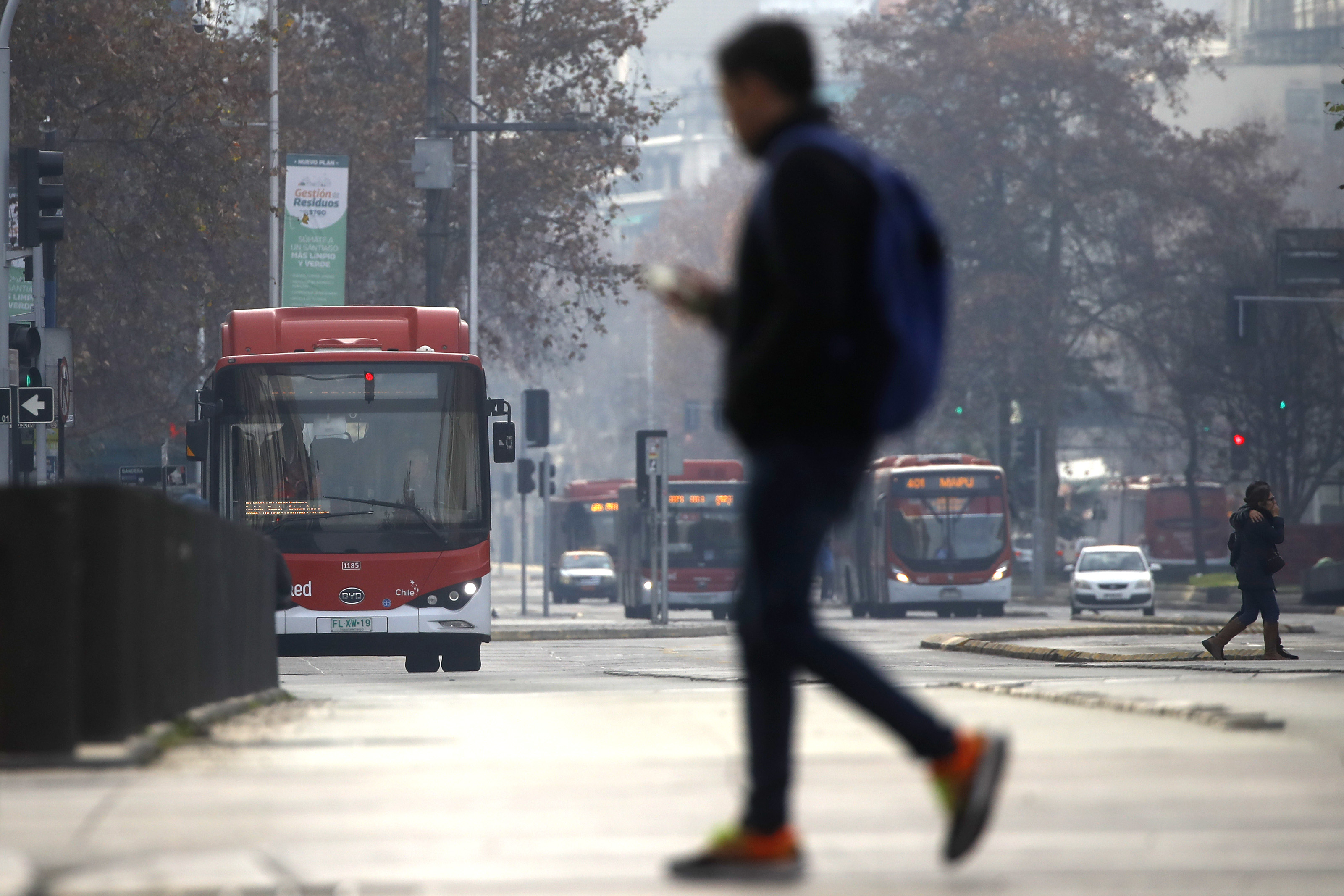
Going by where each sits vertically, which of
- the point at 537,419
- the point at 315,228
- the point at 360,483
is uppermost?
the point at 315,228

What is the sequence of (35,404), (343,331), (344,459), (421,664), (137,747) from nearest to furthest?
(137,747) < (344,459) < (343,331) < (421,664) < (35,404)

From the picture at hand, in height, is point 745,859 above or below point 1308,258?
below

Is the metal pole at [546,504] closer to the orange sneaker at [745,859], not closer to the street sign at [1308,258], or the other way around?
the street sign at [1308,258]

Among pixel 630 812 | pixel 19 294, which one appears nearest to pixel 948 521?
pixel 19 294

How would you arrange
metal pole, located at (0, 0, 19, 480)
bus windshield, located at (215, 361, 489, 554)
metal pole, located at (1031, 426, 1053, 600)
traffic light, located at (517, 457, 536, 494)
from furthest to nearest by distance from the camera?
metal pole, located at (1031, 426, 1053, 600) → traffic light, located at (517, 457, 536, 494) → metal pole, located at (0, 0, 19, 480) → bus windshield, located at (215, 361, 489, 554)

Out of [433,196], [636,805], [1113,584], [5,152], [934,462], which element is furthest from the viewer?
[934,462]

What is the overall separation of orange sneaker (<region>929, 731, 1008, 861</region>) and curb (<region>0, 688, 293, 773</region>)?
305 cm

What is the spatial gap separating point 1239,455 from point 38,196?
32796mm

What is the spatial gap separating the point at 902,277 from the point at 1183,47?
5636 cm

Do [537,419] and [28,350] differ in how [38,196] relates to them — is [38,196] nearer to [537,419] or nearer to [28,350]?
[28,350]

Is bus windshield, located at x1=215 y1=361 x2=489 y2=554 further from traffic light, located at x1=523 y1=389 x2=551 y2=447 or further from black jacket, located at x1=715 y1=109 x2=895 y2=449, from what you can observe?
black jacket, located at x1=715 y1=109 x2=895 y2=449

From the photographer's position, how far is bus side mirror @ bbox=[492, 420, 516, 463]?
2019 cm

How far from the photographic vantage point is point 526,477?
48531 millimetres

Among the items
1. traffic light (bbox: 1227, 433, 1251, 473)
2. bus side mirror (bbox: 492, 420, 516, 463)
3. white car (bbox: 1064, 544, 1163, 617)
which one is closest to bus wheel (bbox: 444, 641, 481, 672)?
bus side mirror (bbox: 492, 420, 516, 463)
